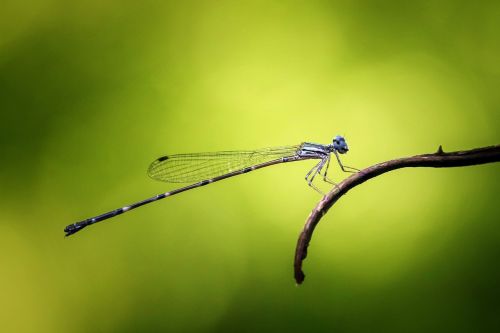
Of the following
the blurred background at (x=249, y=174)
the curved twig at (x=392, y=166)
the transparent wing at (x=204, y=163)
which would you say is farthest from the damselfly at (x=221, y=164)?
the curved twig at (x=392, y=166)

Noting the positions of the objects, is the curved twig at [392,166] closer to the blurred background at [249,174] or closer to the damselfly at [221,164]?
the damselfly at [221,164]

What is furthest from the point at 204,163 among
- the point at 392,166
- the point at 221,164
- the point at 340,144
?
the point at 392,166

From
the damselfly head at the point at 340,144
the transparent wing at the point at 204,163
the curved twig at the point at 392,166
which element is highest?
the transparent wing at the point at 204,163

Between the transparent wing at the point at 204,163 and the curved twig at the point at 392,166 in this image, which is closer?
the curved twig at the point at 392,166

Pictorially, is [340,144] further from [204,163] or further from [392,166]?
[392,166]

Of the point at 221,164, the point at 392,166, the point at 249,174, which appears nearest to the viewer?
the point at 392,166

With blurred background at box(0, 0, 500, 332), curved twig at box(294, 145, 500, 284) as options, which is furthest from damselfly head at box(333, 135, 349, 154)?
curved twig at box(294, 145, 500, 284)

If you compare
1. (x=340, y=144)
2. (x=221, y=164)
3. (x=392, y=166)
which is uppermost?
(x=221, y=164)

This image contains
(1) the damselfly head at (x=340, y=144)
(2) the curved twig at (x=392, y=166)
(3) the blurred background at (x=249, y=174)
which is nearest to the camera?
(2) the curved twig at (x=392, y=166)
